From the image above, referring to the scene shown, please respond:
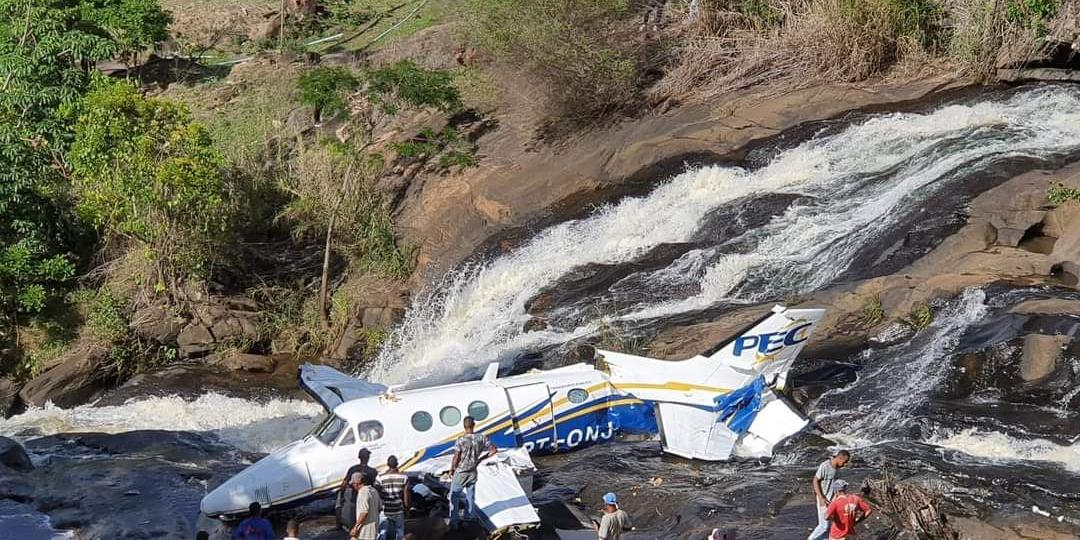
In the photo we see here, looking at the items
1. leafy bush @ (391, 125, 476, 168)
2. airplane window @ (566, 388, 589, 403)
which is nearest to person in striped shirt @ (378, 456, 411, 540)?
airplane window @ (566, 388, 589, 403)

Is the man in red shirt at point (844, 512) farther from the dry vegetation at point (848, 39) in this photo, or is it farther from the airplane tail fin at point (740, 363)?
the dry vegetation at point (848, 39)

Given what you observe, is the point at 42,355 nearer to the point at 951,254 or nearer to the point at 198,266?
the point at 198,266

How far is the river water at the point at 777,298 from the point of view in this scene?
59.0ft

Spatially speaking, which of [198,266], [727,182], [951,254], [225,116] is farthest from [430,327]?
[225,116]

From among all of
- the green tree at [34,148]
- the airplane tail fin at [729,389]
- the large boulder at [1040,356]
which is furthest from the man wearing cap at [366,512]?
the green tree at [34,148]

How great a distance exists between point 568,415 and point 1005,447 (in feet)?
23.3

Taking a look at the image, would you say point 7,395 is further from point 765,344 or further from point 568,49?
point 568,49

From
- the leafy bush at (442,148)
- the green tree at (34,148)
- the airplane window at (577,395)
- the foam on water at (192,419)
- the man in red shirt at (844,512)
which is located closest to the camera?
the man in red shirt at (844,512)

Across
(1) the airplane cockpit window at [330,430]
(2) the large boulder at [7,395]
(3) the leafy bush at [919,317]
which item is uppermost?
(1) the airplane cockpit window at [330,430]

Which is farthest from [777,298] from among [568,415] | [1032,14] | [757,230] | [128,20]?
[128,20]

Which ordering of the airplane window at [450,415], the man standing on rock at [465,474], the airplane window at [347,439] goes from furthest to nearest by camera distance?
1. the airplane window at [450,415]
2. the airplane window at [347,439]
3. the man standing on rock at [465,474]

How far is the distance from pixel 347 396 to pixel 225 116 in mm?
24637

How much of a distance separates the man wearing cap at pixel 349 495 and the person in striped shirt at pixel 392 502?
0.78 feet

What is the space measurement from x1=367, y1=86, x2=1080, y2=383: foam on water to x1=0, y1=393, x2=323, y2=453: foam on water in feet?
9.48
